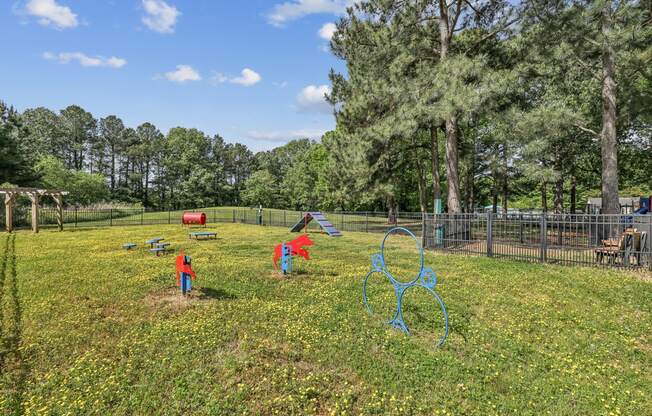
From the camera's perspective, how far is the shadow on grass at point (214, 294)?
7.70 m

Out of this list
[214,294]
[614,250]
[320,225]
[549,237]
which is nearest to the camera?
[214,294]

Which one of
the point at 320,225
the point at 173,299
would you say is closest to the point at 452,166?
the point at 320,225

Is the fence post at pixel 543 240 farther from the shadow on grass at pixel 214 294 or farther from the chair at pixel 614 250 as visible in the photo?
the shadow on grass at pixel 214 294

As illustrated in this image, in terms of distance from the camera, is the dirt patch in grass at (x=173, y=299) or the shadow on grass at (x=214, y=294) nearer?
the dirt patch in grass at (x=173, y=299)

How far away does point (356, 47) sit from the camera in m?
21.0

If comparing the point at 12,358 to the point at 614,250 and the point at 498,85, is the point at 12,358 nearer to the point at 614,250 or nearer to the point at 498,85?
the point at 614,250

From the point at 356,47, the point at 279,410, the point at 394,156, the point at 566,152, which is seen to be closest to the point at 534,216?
the point at 279,410

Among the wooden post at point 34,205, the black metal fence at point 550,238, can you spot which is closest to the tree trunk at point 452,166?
the black metal fence at point 550,238

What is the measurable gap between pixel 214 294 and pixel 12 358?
3531mm

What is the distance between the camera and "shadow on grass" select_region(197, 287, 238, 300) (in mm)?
7703

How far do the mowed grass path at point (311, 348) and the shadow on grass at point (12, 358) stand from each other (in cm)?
3

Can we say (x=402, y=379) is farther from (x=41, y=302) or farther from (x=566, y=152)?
(x=566, y=152)

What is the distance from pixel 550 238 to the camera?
1355 cm

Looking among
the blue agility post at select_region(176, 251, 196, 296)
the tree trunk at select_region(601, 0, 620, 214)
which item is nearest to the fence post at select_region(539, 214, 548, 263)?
the tree trunk at select_region(601, 0, 620, 214)
